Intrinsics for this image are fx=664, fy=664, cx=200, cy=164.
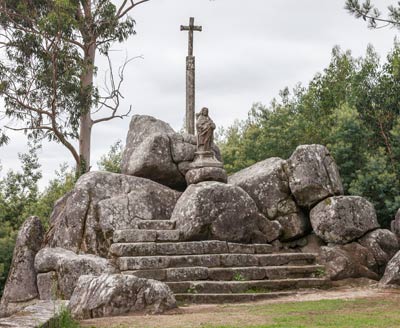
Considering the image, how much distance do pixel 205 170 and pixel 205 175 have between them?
16cm

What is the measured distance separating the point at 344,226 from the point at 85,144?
12.0 m

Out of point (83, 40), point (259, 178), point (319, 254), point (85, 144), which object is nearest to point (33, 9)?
point (83, 40)

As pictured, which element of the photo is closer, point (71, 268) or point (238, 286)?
point (238, 286)

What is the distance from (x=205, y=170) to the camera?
64.1 ft

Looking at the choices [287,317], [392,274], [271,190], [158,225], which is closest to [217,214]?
[158,225]

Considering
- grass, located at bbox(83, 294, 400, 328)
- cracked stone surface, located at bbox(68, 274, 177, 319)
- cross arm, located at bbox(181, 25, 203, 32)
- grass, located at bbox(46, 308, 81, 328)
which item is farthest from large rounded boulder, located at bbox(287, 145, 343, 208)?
grass, located at bbox(46, 308, 81, 328)

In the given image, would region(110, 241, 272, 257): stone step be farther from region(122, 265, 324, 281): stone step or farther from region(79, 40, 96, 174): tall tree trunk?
region(79, 40, 96, 174): tall tree trunk

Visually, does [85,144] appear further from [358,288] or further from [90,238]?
[358,288]

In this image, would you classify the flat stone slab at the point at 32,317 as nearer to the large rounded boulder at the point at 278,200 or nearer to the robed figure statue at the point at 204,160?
the robed figure statue at the point at 204,160

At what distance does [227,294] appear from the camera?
14.5 meters

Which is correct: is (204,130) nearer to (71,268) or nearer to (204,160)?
(204,160)

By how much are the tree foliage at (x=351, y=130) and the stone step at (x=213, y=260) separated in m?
6.00

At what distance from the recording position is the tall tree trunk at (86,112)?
26.1m

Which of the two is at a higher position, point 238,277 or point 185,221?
point 185,221
